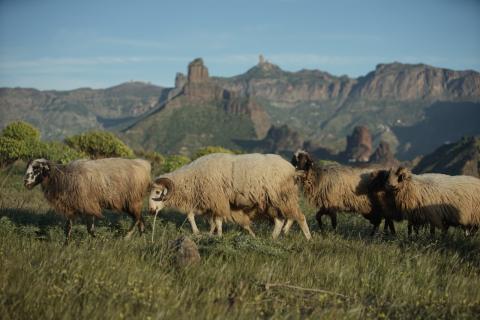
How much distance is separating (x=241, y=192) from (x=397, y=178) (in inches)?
181

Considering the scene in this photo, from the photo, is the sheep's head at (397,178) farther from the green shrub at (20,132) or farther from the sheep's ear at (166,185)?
the green shrub at (20,132)

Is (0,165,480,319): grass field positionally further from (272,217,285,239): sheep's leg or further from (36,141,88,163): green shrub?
(36,141,88,163): green shrub

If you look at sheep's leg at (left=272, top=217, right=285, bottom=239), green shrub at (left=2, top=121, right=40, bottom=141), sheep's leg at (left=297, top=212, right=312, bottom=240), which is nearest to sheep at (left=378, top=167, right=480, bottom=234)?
sheep's leg at (left=297, top=212, right=312, bottom=240)

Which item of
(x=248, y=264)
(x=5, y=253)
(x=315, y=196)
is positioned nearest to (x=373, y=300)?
(x=248, y=264)

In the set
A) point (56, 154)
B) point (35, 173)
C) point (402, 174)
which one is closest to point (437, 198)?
point (402, 174)

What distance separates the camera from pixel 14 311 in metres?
4.36

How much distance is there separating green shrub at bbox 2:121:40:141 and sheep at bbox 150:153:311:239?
3322 centimetres

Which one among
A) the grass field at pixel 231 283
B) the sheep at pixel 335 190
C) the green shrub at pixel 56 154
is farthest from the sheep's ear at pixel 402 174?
the green shrub at pixel 56 154

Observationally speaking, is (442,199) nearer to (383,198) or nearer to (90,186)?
(383,198)

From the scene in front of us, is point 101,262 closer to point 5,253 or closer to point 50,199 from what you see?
point 5,253

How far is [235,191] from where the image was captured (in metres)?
12.0

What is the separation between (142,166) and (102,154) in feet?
118

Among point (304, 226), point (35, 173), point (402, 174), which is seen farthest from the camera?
point (402, 174)

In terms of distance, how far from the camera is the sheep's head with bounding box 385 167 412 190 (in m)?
12.4
